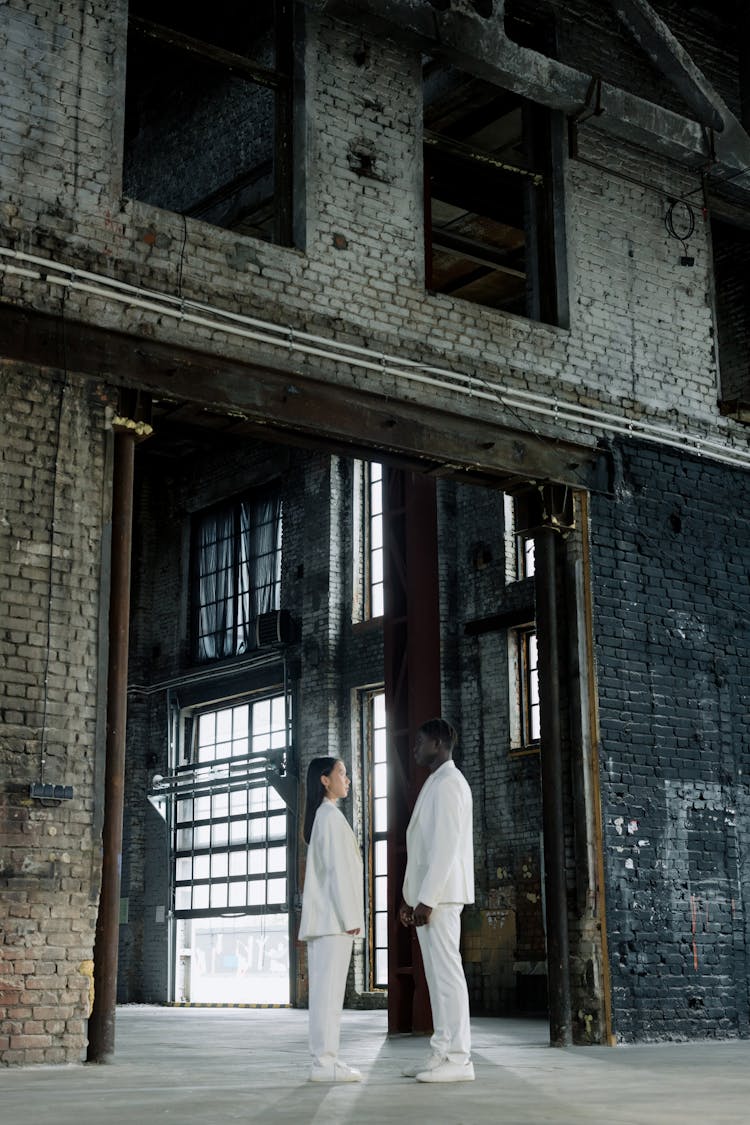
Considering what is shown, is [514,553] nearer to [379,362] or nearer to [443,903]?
[379,362]

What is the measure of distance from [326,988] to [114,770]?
218 cm

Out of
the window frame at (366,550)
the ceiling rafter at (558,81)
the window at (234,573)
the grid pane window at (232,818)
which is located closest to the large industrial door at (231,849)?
the grid pane window at (232,818)

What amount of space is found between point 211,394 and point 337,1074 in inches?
172

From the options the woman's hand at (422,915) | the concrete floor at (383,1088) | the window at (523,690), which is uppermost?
the window at (523,690)

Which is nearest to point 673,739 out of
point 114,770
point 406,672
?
point 406,672

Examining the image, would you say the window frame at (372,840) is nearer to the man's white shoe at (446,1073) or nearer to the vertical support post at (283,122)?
the vertical support post at (283,122)

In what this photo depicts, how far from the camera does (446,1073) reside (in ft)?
20.4

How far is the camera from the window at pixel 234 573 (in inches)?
747

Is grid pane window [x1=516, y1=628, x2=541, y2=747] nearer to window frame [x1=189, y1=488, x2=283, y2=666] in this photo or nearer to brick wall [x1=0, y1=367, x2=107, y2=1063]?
window frame [x1=189, y1=488, x2=283, y2=666]

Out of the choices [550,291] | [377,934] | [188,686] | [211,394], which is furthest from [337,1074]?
[188,686]

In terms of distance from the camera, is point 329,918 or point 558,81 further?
point 558,81

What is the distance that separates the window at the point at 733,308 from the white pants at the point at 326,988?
8.67 metres

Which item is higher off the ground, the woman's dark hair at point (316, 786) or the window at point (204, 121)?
the window at point (204, 121)

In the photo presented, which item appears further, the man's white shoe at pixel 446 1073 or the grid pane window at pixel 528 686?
the grid pane window at pixel 528 686
